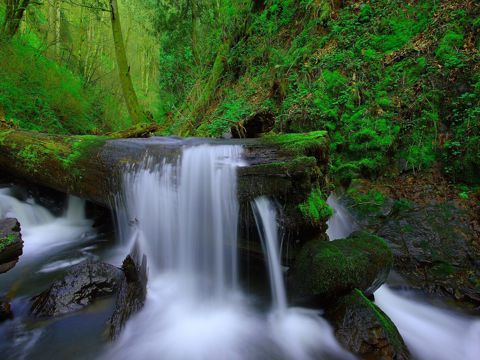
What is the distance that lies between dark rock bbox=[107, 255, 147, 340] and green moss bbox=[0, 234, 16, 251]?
133 cm

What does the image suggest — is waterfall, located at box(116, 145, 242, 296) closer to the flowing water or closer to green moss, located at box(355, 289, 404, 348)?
the flowing water

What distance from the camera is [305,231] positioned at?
350 cm

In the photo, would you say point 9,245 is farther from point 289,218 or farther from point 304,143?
point 304,143

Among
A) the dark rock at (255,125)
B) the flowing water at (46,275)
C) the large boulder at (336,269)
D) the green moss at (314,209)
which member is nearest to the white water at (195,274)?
the large boulder at (336,269)

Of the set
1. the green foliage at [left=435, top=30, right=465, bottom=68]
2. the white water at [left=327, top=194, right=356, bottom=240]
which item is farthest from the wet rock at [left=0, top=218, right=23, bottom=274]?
the green foliage at [left=435, top=30, right=465, bottom=68]

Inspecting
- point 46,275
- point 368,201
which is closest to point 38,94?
point 46,275

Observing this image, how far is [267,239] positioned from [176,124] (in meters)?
6.97

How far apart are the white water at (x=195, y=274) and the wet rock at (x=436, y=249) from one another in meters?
1.88

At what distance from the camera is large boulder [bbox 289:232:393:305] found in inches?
118

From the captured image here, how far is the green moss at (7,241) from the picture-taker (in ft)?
10.8

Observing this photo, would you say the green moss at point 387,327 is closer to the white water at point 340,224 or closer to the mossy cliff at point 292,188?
the mossy cliff at point 292,188

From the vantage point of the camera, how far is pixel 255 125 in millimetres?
5434

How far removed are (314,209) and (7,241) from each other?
351cm

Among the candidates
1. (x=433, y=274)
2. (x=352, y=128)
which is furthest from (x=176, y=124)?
(x=433, y=274)
